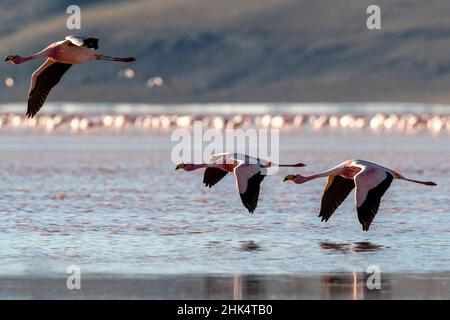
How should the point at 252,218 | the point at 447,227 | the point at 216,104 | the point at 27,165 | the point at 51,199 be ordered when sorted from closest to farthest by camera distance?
the point at 447,227, the point at 252,218, the point at 51,199, the point at 27,165, the point at 216,104


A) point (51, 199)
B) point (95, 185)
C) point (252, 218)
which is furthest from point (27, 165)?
point (252, 218)

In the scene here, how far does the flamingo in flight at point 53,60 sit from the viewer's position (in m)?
16.7

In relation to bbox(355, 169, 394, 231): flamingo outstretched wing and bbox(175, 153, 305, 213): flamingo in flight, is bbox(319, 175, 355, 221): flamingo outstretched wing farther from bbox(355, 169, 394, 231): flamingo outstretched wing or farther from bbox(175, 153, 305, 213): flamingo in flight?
bbox(355, 169, 394, 231): flamingo outstretched wing

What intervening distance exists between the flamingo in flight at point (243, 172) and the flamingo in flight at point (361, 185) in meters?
0.42

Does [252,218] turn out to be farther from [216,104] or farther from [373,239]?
[216,104]

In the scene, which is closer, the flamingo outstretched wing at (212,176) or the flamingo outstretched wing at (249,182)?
the flamingo outstretched wing at (249,182)

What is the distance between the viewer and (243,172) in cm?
1684

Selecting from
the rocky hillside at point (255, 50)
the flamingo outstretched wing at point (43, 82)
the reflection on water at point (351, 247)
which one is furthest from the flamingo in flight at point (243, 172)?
the rocky hillside at point (255, 50)

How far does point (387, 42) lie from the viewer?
131 metres

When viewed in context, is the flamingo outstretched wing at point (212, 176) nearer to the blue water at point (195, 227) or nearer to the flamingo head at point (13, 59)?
the blue water at point (195, 227)

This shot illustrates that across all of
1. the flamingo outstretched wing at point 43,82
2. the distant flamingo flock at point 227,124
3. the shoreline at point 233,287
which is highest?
the distant flamingo flock at point 227,124

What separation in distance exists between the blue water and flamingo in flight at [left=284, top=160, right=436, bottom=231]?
420 mm
